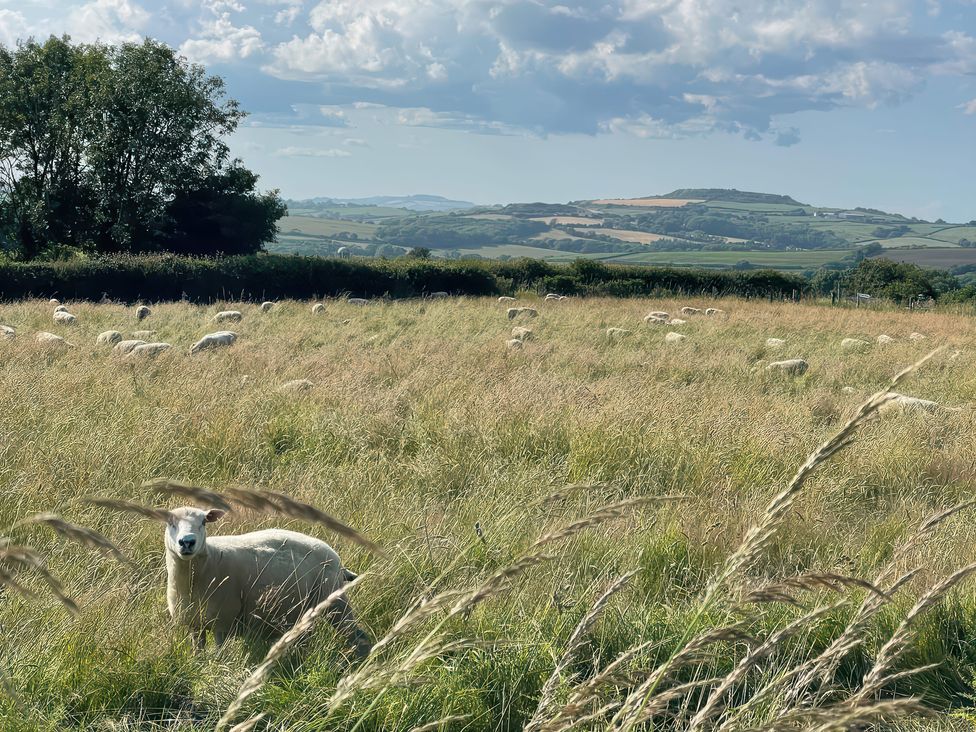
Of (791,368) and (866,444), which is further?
(791,368)

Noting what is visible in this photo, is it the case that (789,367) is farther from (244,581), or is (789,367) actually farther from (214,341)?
(244,581)

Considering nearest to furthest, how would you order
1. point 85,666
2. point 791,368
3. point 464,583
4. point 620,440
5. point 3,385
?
point 85,666
point 464,583
point 620,440
point 3,385
point 791,368

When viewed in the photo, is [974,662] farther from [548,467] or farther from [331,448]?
[331,448]

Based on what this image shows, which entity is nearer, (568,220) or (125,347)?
(125,347)

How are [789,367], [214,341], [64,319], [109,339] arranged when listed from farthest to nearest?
[64,319], [109,339], [214,341], [789,367]

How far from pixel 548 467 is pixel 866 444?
2852mm

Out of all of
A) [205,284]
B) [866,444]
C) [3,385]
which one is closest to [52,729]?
[3,385]

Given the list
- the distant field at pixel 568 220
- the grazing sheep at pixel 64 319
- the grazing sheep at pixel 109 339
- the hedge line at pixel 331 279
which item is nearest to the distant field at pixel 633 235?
the distant field at pixel 568 220

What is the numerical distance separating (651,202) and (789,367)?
167885mm

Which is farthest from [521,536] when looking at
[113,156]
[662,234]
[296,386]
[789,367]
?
[662,234]

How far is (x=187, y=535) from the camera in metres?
3.38

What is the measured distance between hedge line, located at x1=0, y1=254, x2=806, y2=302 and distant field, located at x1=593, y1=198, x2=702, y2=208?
13418cm

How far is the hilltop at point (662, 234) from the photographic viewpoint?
3861 inches

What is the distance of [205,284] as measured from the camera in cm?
2486
